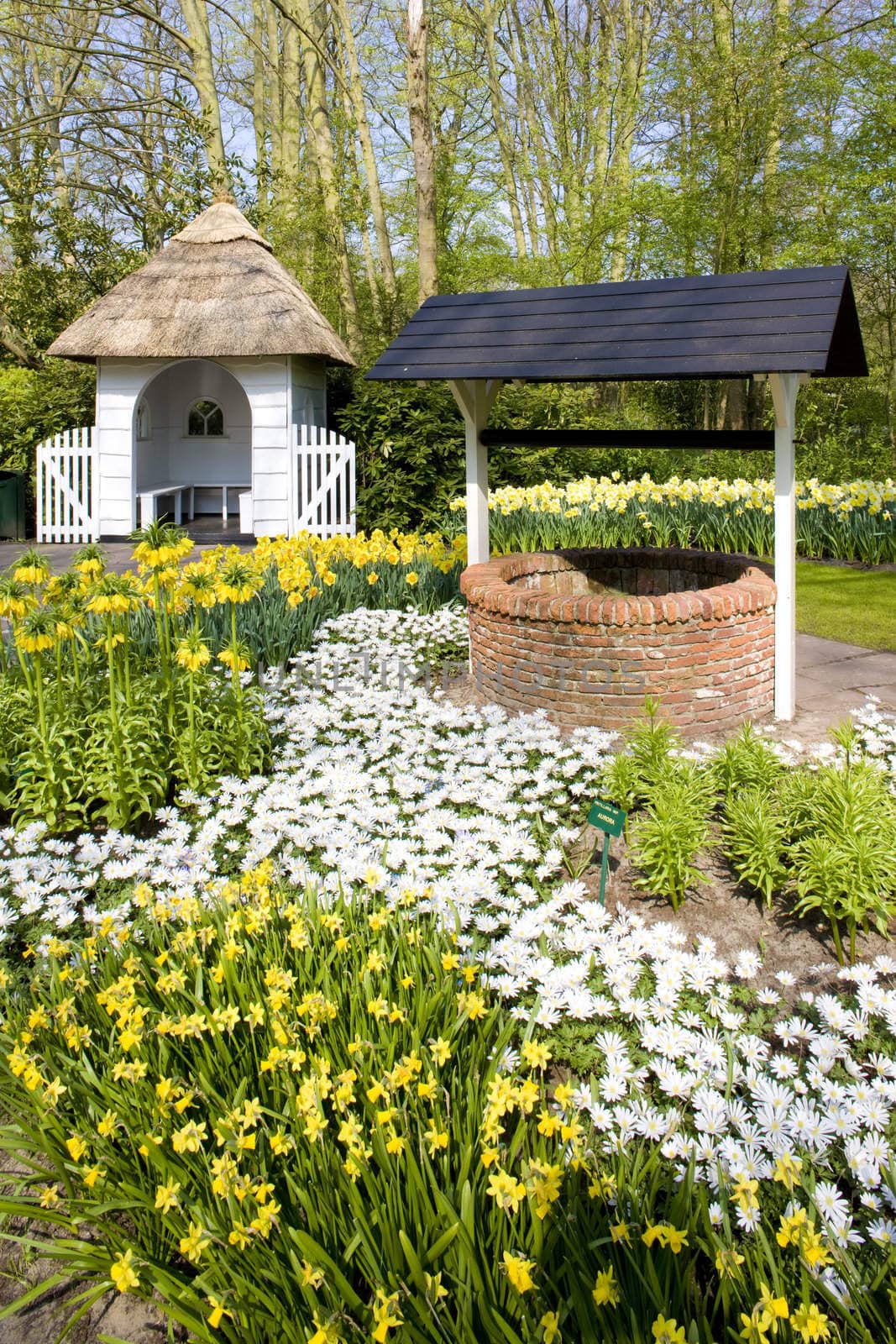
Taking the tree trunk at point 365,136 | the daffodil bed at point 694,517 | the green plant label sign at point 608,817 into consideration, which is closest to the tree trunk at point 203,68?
the tree trunk at point 365,136

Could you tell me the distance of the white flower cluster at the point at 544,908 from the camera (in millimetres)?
2365

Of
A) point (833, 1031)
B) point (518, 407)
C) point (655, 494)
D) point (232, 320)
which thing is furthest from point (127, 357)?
point (833, 1031)

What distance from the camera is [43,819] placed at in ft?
14.3

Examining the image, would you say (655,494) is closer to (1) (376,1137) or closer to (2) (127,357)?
(2) (127,357)

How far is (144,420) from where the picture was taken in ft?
49.8

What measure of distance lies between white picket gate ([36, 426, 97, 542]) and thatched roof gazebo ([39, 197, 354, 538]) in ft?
0.46

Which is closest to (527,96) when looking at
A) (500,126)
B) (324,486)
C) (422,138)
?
(500,126)

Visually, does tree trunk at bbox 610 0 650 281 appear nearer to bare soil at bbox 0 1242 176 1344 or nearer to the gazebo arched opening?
the gazebo arched opening

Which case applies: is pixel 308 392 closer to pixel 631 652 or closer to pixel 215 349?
pixel 215 349

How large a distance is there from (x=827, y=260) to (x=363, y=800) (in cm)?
1397

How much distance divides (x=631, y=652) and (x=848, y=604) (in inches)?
160

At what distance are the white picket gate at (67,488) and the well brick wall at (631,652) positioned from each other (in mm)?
8967

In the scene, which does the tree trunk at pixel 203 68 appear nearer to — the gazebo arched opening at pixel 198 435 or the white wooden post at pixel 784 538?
the gazebo arched opening at pixel 198 435

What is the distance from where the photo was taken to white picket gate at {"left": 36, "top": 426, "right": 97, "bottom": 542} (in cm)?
1309
